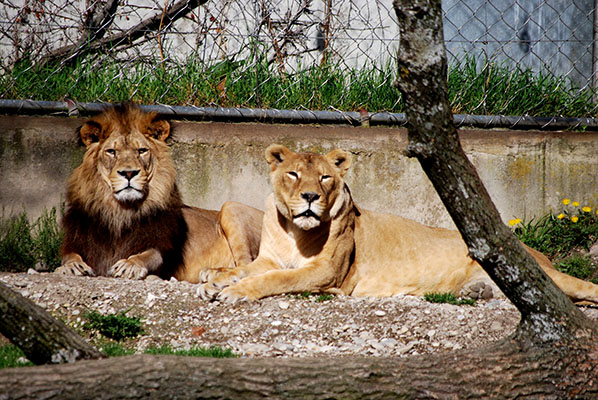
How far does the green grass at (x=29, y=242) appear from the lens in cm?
601

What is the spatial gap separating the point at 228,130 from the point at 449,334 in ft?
9.34

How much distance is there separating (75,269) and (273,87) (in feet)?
8.00

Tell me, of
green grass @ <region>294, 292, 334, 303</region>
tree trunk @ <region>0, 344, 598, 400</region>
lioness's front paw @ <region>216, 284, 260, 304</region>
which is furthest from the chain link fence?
tree trunk @ <region>0, 344, 598, 400</region>

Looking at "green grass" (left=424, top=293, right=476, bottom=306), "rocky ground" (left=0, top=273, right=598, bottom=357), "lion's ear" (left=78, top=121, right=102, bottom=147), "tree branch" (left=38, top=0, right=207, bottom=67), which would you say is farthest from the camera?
"tree branch" (left=38, top=0, right=207, bottom=67)

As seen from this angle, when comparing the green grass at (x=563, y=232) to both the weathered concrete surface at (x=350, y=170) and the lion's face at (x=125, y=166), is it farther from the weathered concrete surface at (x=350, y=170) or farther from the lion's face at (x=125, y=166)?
the lion's face at (x=125, y=166)

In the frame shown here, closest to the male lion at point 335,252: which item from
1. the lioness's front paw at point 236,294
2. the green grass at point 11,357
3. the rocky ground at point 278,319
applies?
the lioness's front paw at point 236,294

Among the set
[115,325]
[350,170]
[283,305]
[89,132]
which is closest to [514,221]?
[350,170]

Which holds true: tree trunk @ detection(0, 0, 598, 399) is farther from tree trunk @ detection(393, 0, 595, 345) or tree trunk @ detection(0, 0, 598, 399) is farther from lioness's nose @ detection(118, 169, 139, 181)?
lioness's nose @ detection(118, 169, 139, 181)

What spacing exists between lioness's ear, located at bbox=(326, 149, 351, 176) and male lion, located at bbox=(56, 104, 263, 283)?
127 centimetres

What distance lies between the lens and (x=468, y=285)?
552 cm

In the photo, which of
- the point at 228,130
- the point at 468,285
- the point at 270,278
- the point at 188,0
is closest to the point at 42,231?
the point at 228,130

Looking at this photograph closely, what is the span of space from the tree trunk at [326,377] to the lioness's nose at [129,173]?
10.3ft

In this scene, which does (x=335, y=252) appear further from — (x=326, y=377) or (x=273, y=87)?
(x=326, y=377)

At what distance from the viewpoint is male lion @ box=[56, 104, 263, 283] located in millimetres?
5594
